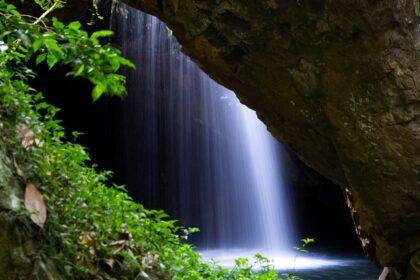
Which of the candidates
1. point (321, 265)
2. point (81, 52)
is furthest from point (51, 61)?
point (321, 265)

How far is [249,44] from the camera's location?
4.90m

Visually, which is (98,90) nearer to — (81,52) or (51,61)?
(81,52)

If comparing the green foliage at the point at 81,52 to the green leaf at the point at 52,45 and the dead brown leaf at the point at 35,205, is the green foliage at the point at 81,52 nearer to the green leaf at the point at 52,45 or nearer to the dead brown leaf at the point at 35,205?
the green leaf at the point at 52,45

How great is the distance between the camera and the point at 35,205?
66.1 inches

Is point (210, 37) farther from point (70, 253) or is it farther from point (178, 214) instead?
point (178, 214)

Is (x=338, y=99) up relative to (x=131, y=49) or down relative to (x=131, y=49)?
down

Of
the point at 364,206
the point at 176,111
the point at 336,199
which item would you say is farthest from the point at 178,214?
the point at 364,206

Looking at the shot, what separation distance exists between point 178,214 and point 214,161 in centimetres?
257

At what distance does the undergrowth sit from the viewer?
1320 millimetres

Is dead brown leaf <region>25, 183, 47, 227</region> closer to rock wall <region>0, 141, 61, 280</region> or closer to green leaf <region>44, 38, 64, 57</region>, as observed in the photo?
rock wall <region>0, 141, 61, 280</region>

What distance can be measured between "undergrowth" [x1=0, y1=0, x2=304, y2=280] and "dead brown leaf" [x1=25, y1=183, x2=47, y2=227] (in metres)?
0.02

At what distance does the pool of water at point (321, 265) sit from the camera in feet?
32.2

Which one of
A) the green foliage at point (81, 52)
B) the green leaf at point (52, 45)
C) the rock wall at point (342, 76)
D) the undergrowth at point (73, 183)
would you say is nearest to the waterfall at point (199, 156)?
the rock wall at point (342, 76)

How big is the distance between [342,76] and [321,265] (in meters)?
8.08
